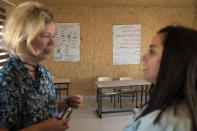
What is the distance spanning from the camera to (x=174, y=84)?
26.5 inches

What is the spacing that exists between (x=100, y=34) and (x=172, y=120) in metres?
4.45

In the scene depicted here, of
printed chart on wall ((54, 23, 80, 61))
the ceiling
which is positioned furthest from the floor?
the ceiling

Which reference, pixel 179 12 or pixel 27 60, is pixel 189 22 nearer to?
pixel 179 12

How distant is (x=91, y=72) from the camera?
496 centimetres

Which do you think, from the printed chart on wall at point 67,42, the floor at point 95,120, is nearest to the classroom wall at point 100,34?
the printed chart on wall at point 67,42

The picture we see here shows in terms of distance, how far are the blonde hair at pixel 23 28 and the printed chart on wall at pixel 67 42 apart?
13.4ft

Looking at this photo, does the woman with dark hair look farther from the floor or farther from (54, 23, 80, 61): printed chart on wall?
(54, 23, 80, 61): printed chart on wall

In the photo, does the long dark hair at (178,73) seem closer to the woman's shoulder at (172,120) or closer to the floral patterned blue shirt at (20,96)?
the woman's shoulder at (172,120)

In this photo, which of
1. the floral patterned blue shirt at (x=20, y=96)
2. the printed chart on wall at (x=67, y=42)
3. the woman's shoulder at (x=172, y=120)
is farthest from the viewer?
the printed chart on wall at (x=67, y=42)

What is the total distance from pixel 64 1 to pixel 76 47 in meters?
1.30

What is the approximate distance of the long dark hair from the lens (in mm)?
647

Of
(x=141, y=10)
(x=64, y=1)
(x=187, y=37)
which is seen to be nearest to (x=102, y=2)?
(x=64, y=1)

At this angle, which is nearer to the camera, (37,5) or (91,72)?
(37,5)

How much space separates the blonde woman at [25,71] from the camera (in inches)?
29.0
